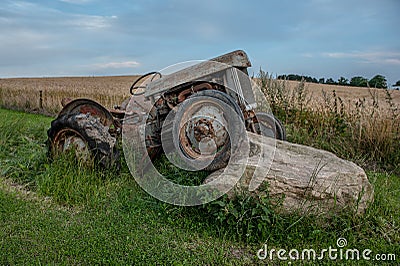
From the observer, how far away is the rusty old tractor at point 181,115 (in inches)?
181

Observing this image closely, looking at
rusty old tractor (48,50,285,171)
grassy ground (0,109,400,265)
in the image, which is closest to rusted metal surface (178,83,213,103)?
rusty old tractor (48,50,285,171)

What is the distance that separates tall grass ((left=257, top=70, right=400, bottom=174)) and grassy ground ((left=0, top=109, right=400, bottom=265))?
1.73 metres

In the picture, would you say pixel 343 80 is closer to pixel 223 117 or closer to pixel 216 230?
pixel 223 117

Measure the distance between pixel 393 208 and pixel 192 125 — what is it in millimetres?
2648

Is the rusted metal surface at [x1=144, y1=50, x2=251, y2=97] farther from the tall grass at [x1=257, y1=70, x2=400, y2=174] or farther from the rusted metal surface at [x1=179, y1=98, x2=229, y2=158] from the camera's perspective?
the tall grass at [x1=257, y1=70, x2=400, y2=174]

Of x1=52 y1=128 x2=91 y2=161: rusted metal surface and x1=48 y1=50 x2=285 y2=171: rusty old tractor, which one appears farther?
x1=52 y1=128 x2=91 y2=161: rusted metal surface

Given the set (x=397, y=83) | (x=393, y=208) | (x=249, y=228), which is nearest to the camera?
(x=249, y=228)

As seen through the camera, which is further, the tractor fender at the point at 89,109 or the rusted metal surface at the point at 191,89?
the tractor fender at the point at 89,109

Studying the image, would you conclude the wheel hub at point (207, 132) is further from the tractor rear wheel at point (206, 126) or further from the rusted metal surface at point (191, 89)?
the rusted metal surface at point (191, 89)

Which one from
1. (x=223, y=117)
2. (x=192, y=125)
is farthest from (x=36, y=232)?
(x=223, y=117)

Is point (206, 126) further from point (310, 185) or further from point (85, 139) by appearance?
point (85, 139)

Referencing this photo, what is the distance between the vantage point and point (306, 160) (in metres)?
4.53

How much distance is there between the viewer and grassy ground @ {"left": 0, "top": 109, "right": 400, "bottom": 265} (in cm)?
335

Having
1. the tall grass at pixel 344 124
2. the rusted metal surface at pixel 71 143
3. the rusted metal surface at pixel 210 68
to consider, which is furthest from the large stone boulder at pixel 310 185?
the tall grass at pixel 344 124
